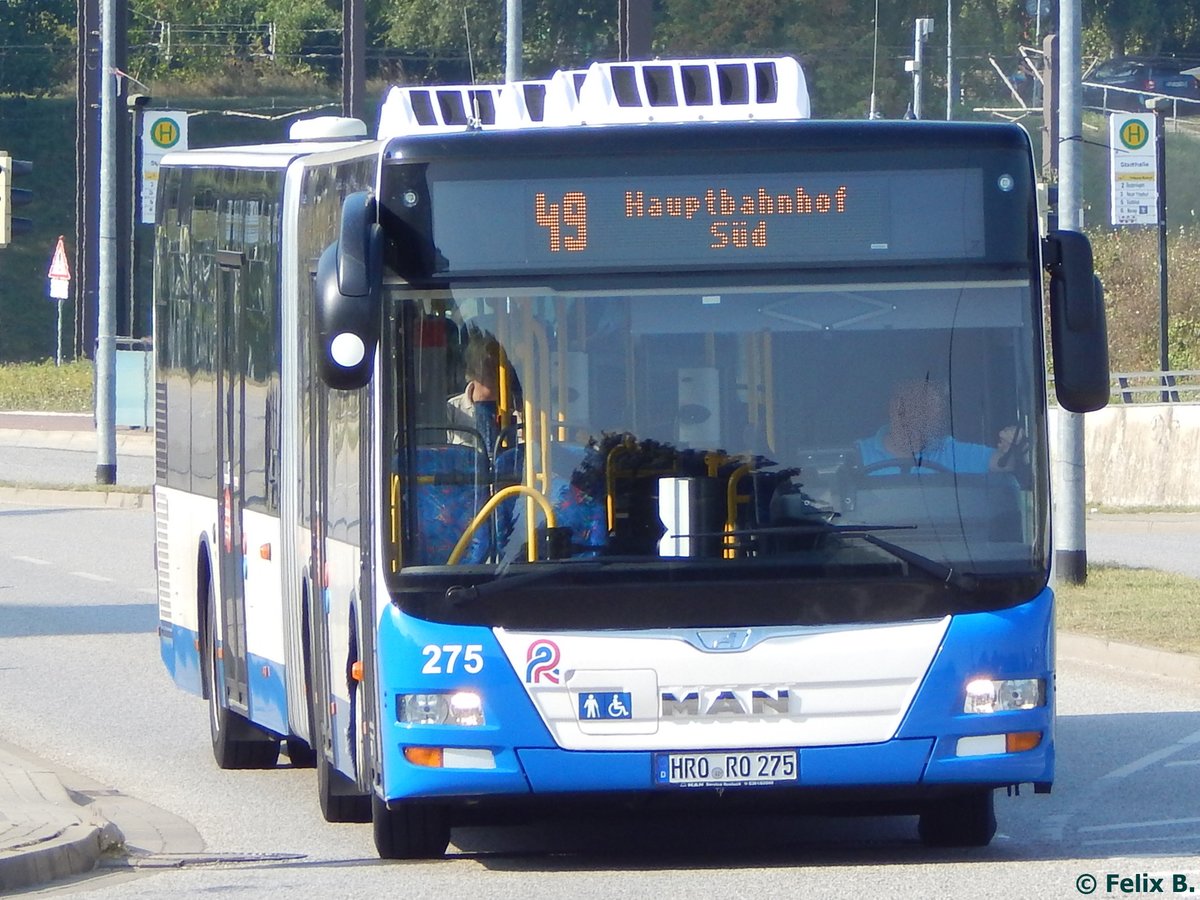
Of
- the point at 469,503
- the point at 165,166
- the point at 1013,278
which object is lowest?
the point at 469,503

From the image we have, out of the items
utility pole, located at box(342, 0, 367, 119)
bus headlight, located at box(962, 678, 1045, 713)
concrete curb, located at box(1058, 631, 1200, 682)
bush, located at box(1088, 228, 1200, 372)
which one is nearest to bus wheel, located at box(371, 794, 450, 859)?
bus headlight, located at box(962, 678, 1045, 713)

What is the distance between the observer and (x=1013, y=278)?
26.8 ft

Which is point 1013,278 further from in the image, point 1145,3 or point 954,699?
point 1145,3

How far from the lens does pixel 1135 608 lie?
54.5ft

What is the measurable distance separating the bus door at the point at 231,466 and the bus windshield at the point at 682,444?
303 centimetres

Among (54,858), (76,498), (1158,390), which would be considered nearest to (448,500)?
(54,858)

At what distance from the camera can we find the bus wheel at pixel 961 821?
8.56 m

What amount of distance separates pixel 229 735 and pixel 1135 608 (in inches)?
295

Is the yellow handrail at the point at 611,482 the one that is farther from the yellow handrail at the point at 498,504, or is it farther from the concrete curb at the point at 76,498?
the concrete curb at the point at 76,498

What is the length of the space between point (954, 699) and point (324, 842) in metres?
2.58

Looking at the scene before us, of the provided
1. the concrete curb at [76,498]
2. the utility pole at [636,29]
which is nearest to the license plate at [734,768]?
the concrete curb at [76,498]

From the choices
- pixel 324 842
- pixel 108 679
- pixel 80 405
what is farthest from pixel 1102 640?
pixel 80 405

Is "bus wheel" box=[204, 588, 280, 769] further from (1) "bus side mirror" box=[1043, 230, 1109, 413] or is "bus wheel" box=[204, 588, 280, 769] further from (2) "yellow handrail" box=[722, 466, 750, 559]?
(1) "bus side mirror" box=[1043, 230, 1109, 413]

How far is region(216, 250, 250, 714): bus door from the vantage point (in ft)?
35.8
